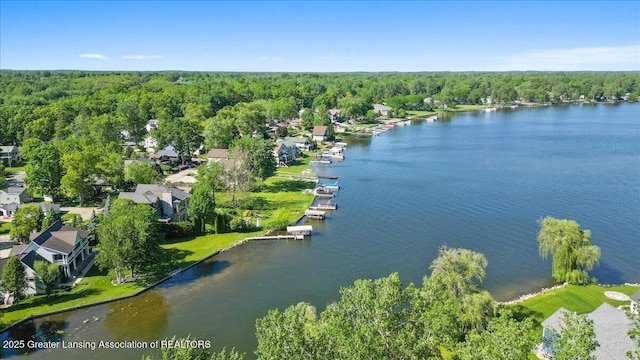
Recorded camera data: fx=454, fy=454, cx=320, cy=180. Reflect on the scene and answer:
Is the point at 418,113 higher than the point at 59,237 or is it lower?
higher

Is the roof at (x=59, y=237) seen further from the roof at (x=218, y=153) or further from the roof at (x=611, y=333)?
the roof at (x=611, y=333)

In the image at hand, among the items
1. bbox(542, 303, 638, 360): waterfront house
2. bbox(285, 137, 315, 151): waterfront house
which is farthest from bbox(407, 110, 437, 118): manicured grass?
bbox(542, 303, 638, 360): waterfront house

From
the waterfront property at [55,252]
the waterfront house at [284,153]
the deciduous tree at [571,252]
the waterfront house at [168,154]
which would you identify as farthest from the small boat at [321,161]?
the deciduous tree at [571,252]

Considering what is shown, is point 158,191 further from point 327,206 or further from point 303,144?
point 303,144

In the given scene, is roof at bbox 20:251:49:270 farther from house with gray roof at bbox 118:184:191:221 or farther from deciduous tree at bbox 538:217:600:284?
deciduous tree at bbox 538:217:600:284

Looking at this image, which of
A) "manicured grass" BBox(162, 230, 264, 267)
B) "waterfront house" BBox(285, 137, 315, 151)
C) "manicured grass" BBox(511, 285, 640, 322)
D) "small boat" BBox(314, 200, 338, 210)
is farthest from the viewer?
"waterfront house" BBox(285, 137, 315, 151)

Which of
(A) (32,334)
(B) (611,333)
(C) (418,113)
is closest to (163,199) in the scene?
(A) (32,334)
